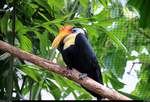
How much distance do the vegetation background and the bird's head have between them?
0.06 m

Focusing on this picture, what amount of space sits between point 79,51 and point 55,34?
15 cm

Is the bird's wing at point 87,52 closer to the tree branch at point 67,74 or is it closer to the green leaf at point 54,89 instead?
the tree branch at point 67,74

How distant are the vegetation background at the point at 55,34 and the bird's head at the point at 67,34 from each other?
0.06 metres

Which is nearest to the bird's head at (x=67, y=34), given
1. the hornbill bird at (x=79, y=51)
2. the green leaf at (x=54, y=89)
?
the hornbill bird at (x=79, y=51)

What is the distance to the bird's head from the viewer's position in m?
0.98

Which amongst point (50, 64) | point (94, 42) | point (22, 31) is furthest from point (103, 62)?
point (50, 64)

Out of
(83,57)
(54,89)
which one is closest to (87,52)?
(83,57)

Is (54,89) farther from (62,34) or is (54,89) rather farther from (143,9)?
(143,9)

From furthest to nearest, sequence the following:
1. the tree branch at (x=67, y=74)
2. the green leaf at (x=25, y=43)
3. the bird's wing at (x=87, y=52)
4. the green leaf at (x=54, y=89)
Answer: the green leaf at (x=54, y=89) → the green leaf at (x=25, y=43) → the bird's wing at (x=87, y=52) → the tree branch at (x=67, y=74)

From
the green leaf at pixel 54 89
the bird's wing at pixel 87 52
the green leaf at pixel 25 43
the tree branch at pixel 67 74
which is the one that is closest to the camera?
the tree branch at pixel 67 74

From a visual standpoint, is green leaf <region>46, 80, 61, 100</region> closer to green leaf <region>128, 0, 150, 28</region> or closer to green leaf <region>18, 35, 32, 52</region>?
green leaf <region>18, 35, 32, 52</region>

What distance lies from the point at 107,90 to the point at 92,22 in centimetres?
31

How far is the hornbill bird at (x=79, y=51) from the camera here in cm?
97

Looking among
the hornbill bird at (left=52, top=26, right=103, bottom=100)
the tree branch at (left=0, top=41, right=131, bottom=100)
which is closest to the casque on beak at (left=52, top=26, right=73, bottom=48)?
the hornbill bird at (left=52, top=26, right=103, bottom=100)
